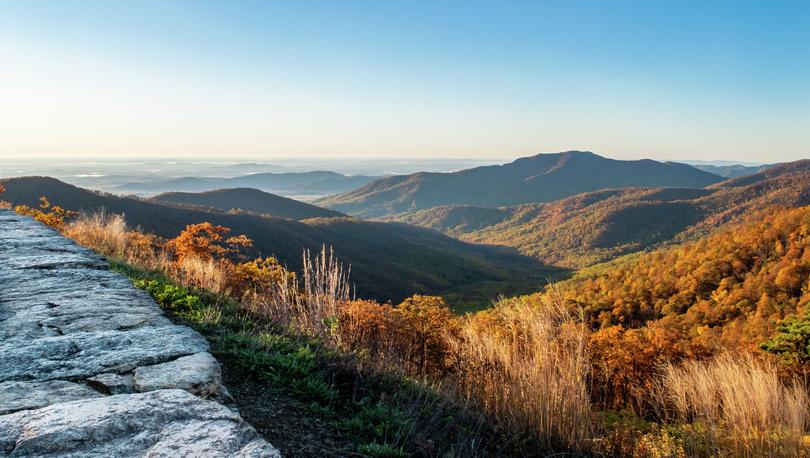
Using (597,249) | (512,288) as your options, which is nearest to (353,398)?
(512,288)

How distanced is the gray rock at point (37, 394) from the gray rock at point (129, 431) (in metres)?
0.18

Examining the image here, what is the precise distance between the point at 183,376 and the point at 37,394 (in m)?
0.61

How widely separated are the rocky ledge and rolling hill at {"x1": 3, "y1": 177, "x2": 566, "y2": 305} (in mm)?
53153

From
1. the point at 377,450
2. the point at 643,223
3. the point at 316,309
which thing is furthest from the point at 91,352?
the point at 643,223

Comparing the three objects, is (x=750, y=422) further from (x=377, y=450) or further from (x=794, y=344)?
(x=794, y=344)

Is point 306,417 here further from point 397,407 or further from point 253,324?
point 253,324

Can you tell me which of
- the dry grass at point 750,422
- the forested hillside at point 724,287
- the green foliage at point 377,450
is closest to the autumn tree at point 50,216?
the green foliage at point 377,450

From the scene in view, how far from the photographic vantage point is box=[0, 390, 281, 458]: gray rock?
155cm

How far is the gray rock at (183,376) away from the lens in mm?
2211

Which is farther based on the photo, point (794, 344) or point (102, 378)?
point (794, 344)

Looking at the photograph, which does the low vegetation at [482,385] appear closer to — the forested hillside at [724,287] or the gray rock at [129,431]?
the gray rock at [129,431]

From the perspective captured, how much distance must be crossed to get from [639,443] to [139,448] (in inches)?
127

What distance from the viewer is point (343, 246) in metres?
87.8

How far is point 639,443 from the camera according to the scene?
3.23 m
